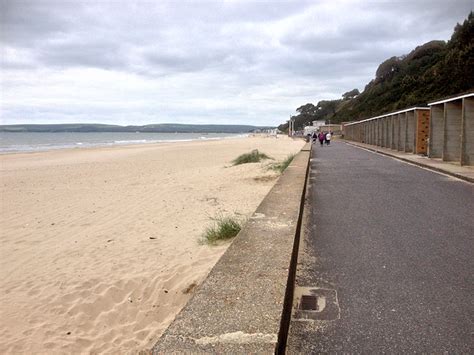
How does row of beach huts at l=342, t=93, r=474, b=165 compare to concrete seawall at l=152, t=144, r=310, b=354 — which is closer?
concrete seawall at l=152, t=144, r=310, b=354

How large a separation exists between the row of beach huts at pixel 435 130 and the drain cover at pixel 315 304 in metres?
13.3

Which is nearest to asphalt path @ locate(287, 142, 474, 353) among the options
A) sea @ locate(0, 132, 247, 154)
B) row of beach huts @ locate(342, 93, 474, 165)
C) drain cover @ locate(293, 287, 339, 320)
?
drain cover @ locate(293, 287, 339, 320)


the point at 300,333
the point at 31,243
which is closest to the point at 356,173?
the point at 31,243

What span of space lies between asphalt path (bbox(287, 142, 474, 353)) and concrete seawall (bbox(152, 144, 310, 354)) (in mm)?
305

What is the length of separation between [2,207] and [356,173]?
1024 cm

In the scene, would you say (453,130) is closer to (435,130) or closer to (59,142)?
(435,130)

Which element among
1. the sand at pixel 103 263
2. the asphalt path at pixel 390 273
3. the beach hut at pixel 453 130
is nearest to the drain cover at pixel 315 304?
the asphalt path at pixel 390 273

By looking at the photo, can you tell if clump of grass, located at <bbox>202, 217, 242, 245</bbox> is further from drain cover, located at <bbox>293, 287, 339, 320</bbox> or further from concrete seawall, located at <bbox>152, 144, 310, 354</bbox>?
drain cover, located at <bbox>293, 287, 339, 320</bbox>

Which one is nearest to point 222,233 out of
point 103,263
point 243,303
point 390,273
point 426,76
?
point 103,263

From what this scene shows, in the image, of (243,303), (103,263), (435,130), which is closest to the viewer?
(243,303)

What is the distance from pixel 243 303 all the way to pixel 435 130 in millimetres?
19281

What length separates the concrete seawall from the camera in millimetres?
2484

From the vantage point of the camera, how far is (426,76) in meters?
64.8

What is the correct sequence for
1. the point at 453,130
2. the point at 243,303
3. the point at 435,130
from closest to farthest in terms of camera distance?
the point at 243,303
the point at 453,130
the point at 435,130
